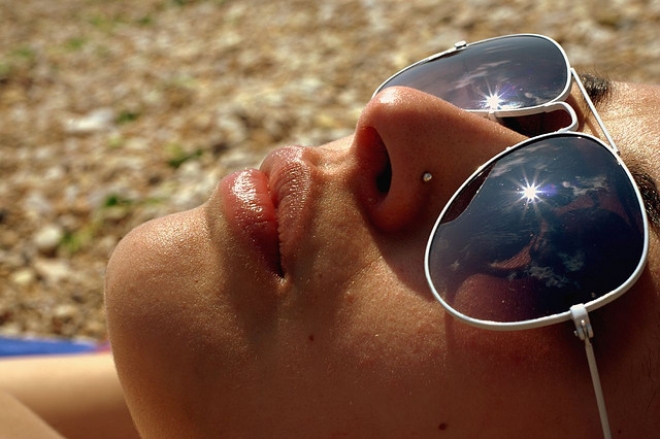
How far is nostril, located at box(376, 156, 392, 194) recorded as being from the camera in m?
1.42

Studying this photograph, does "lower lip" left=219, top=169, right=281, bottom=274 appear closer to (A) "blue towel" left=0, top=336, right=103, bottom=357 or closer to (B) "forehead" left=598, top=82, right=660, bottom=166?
(B) "forehead" left=598, top=82, right=660, bottom=166

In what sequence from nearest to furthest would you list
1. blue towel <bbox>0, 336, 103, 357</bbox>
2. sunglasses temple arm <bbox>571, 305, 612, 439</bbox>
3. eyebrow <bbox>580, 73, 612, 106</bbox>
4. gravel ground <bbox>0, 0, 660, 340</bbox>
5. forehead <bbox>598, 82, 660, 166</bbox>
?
sunglasses temple arm <bbox>571, 305, 612, 439</bbox> < forehead <bbox>598, 82, 660, 166</bbox> < eyebrow <bbox>580, 73, 612, 106</bbox> < blue towel <bbox>0, 336, 103, 357</bbox> < gravel ground <bbox>0, 0, 660, 340</bbox>

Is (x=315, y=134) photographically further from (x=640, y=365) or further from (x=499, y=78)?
(x=640, y=365)

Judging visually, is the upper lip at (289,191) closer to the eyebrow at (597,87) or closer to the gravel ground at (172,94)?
the eyebrow at (597,87)

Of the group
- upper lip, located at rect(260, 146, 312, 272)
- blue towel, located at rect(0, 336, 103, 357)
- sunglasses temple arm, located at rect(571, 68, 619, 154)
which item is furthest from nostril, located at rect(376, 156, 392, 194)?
blue towel, located at rect(0, 336, 103, 357)

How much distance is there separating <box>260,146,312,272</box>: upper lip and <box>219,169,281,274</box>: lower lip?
14 mm

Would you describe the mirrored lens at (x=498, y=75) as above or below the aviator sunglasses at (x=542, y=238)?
above

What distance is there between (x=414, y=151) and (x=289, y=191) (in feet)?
0.83

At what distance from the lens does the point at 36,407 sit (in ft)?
7.15

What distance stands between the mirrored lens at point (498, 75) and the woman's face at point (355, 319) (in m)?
0.12

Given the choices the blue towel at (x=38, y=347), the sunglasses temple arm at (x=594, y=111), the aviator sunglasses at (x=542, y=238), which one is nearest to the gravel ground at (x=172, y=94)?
the blue towel at (x=38, y=347)

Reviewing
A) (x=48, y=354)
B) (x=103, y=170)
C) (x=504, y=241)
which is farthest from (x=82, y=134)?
(x=504, y=241)

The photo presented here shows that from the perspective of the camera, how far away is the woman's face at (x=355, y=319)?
1.21 metres

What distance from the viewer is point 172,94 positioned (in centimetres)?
458
